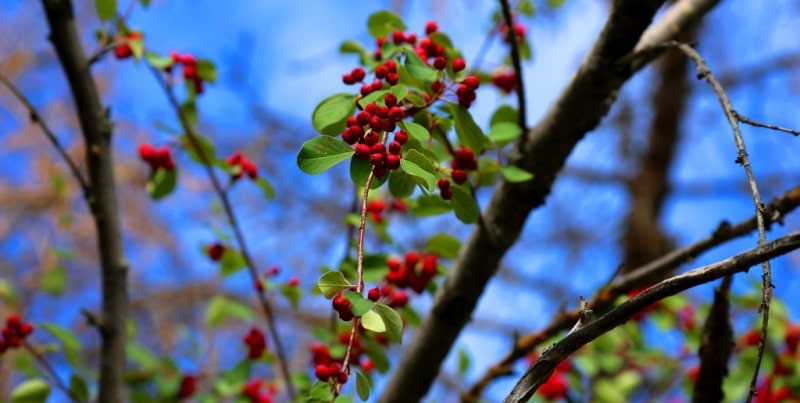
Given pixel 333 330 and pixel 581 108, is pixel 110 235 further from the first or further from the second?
pixel 581 108

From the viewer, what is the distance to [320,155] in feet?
1.99

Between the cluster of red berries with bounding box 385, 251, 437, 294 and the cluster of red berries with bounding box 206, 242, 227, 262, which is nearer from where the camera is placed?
the cluster of red berries with bounding box 385, 251, 437, 294

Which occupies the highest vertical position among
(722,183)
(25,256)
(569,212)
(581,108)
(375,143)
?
(722,183)

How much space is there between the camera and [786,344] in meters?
1.51

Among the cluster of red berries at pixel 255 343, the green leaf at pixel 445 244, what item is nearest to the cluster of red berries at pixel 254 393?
the cluster of red berries at pixel 255 343

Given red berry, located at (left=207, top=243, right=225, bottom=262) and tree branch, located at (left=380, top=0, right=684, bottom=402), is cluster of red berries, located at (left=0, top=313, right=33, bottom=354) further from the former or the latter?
tree branch, located at (left=380, top=0, right=684, bottom=402)

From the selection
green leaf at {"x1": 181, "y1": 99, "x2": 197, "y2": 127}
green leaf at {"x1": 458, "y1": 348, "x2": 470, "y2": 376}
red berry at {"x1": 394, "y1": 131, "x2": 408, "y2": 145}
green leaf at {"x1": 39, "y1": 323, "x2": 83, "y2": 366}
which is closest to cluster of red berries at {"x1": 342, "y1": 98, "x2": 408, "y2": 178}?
red berry at {"x1": 394, "y1": 131, "x2": 408, "y2": 145}

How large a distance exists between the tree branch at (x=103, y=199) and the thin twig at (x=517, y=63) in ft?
1.94

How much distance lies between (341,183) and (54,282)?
1.47 m

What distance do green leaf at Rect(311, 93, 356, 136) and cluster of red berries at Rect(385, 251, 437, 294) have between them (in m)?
0.34

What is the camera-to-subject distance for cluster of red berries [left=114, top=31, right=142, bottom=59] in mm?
1104

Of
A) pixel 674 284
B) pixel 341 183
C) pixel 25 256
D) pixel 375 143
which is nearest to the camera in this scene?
pixel 674 284

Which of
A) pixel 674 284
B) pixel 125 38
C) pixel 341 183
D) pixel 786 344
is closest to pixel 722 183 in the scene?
pixel 341 183

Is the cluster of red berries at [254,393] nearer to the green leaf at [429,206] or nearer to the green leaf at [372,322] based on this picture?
the green leaf at [429,206]
